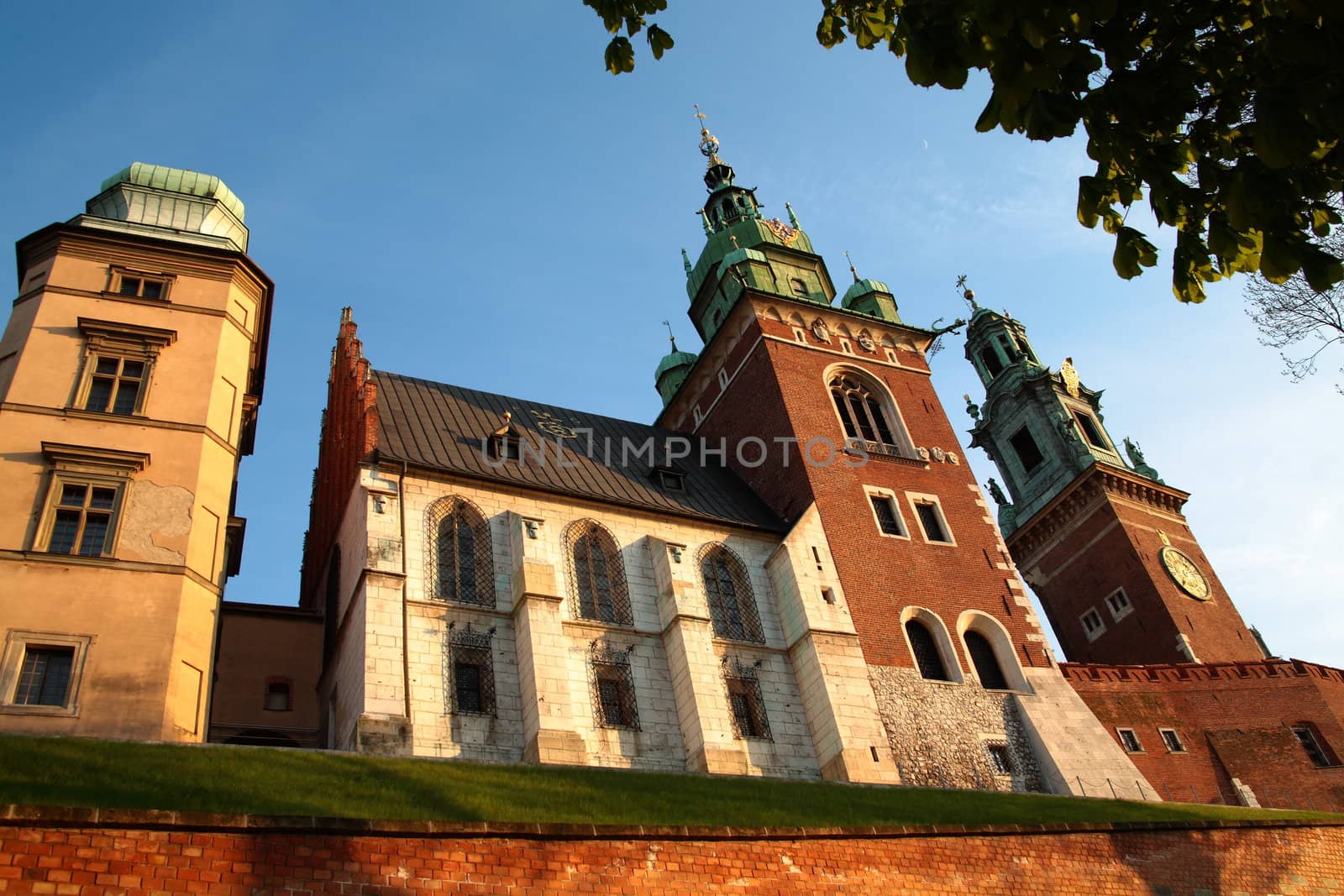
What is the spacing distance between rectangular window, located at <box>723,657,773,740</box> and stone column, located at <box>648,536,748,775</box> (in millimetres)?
544

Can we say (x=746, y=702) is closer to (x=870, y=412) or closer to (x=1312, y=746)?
(x=870, y=412)

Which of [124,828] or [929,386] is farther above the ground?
[929,386]

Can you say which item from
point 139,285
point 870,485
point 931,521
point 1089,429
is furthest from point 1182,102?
point 1089,429

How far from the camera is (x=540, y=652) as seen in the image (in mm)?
23406

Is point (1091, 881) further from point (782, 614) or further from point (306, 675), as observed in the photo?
point (306, 675)

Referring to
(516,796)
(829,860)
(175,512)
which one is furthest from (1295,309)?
(175,512)

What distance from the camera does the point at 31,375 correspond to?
22562mm

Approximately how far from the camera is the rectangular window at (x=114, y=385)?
22891 millimetres

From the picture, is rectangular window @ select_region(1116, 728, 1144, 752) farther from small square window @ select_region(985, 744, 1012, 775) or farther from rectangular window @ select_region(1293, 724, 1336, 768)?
rectangular window @ select_region(1293, 724, 1336, 768)

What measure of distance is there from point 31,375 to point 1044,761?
82.2 feet

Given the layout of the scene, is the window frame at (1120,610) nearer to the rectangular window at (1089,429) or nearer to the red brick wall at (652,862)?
the rectangular window at (1089,429)

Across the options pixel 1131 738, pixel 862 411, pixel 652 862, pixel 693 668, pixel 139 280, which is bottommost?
pixel 652 862

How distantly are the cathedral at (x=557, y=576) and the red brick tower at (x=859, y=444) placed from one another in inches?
4.7

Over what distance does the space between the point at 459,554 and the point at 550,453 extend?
6.10 m
